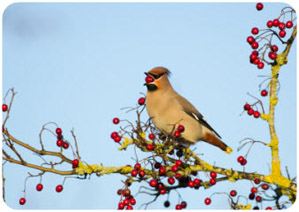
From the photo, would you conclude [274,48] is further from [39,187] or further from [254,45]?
[39,187]

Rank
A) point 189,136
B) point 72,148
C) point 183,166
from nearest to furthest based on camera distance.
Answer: point 72,148, point 183,166, point 189,136

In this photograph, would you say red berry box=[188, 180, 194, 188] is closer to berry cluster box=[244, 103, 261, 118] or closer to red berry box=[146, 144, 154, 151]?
red berry box=[146, 144, 154, 151]

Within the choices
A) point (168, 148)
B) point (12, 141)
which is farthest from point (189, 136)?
point (12, 141)

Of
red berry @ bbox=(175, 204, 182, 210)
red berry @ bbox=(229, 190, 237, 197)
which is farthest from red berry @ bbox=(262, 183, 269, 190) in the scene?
red berry @ bbox=(175, 204, 182, 210)

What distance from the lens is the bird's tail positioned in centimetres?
544

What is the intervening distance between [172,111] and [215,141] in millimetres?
598

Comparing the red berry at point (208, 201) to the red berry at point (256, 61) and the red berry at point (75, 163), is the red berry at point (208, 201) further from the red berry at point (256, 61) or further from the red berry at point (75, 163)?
the red berry at point (256, 61)

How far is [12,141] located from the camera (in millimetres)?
3402

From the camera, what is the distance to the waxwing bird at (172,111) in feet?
17.2

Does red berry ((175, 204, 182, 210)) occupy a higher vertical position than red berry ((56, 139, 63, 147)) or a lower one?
lower

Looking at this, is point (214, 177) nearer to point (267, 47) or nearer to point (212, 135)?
point (267, 47)

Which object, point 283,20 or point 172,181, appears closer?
point 172,181

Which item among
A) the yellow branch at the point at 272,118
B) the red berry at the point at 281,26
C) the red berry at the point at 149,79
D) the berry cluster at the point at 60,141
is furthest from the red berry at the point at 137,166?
the red berry at the point at 149,79

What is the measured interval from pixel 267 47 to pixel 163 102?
5.05 feet
